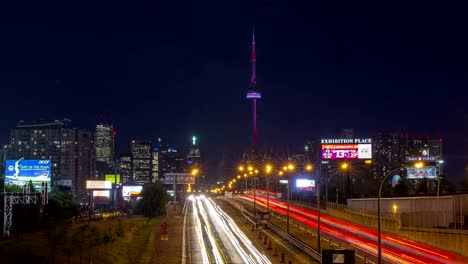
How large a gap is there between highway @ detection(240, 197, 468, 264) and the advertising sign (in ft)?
84.2

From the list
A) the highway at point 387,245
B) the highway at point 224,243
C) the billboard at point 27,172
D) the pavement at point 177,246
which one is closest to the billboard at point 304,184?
the highway at point 224,243

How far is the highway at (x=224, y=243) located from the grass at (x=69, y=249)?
5.93 meters

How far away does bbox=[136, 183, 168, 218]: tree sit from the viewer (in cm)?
14375

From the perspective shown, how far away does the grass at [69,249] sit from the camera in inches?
1714

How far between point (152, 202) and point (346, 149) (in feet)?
134

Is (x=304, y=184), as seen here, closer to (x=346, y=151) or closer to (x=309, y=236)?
(x=346, y=151)

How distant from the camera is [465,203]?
71.1 metres

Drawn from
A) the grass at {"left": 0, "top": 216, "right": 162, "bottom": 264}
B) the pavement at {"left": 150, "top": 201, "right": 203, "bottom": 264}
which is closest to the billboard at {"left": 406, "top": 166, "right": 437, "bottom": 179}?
the pavement at {"left": 150, "top": 201, "right": 203, "bottom": 264}

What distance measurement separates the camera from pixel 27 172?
127 m

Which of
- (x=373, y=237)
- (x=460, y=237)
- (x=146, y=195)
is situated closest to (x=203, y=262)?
(x=460, y=237)

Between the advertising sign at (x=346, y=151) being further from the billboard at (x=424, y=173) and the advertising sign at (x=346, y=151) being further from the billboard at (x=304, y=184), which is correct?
the billboard at (x=304, y=184)

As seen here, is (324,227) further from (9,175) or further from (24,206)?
(9,175)

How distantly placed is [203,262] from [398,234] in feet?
92.6

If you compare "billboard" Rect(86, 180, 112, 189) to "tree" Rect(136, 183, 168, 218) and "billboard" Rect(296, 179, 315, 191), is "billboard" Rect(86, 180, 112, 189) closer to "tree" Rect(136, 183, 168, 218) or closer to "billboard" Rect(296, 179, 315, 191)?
"tree" Rect(136, 183, 168, 218)
